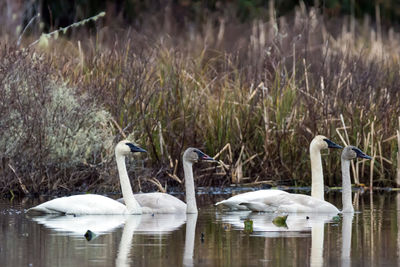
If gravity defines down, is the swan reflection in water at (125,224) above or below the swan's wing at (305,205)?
below

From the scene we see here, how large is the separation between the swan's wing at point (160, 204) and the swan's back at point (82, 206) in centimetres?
38

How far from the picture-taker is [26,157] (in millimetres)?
15305

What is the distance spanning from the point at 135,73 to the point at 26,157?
2036mm

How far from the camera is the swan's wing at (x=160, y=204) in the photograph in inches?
536

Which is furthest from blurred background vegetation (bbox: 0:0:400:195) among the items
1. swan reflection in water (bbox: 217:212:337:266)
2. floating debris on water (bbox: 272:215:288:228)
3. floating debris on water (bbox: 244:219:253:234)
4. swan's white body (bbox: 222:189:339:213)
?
floating debris on water (bbox: 244:219:253:234)

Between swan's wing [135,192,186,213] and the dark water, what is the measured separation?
0.28m

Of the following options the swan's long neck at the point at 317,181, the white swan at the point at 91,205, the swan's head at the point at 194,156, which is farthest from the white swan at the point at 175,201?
the swan's long neck at the point at 317,181

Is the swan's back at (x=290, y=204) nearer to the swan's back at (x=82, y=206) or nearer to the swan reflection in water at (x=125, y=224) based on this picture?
the swan reflection in water at (x=125, y=224)

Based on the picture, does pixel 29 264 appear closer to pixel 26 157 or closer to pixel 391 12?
pixel 26 157

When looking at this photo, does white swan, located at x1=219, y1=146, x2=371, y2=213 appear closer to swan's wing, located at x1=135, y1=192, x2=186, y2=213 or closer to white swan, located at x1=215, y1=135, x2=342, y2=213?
white swan, located at x1=215, y1=135, x2=342, y2=213

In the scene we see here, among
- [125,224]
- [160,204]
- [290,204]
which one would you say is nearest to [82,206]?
[160,204]

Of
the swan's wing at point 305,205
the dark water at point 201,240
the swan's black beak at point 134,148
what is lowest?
the dark water at point 201,240

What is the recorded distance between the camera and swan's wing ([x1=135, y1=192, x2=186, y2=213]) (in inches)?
536

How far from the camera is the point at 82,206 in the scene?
523 inches
